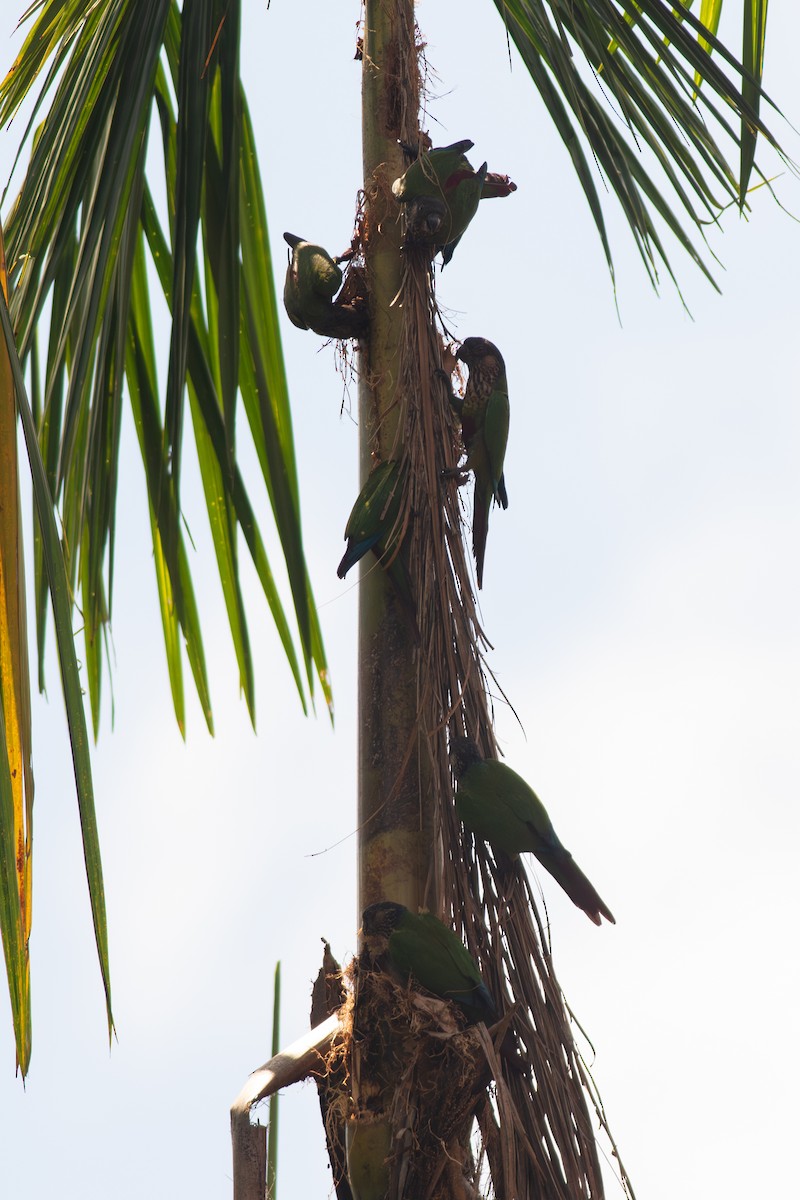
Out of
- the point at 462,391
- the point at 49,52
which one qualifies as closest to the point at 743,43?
the point at 462,391

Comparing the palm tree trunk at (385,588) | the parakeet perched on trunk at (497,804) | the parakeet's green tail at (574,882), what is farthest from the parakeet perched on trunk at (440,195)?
the parakeet's green tail at (574,882)

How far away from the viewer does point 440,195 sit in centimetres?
186

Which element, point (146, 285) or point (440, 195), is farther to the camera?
point (146, 285)

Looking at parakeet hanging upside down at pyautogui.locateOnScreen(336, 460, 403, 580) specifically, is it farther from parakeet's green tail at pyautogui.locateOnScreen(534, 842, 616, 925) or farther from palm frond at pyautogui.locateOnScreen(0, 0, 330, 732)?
parakeet's green tail at pyautogui.locateOnScreen(534, 842, 616, 925)

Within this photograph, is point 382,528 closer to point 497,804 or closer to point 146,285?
point 497,804

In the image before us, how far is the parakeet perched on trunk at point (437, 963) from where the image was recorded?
1.54 m

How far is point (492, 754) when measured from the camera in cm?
173

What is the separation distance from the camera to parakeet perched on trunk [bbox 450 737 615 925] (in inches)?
65.6

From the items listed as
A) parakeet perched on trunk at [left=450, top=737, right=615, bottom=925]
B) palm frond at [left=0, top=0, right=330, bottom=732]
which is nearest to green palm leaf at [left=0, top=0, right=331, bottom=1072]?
palm frond at [left=0, top=0, right=330, bottom=732]

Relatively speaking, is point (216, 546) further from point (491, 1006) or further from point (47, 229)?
point (491, 1006)

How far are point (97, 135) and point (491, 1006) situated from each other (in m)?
1.16

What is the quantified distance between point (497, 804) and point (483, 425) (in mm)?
633

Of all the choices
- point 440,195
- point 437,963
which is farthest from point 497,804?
point 440,195

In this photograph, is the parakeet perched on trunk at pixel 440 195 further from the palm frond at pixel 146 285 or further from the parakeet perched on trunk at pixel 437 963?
the parakeet perched on trunk at pixel 437 963
